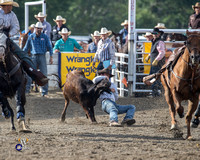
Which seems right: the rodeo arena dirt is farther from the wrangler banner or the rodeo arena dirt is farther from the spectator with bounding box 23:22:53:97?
the wrangler banner

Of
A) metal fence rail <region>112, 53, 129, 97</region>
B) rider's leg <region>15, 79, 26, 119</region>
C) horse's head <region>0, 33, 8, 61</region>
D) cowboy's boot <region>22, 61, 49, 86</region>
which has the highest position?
horse's head <region>0, 33, 8, 61</region>

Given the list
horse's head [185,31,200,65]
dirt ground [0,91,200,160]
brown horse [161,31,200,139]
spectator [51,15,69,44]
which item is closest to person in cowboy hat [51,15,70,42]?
spectator [51,15,69,44]

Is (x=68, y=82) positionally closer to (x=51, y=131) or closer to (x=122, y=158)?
(x=51, y=131)

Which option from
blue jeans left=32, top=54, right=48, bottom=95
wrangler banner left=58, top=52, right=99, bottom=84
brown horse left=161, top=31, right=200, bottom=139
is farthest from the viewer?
wrangler banner left=58, top=52, right=99, bottom=84

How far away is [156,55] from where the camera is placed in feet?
44.4

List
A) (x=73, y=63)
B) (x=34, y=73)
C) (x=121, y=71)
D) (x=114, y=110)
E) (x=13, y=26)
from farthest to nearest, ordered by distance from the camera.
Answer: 1. (x=73, y=63)
2. (x=121, y=71)
3. (x=114, y=110)
4. (x=34, y=73)
5. (x=13, y=26)

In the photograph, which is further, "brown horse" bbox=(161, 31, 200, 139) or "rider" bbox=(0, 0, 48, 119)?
"rider" bbox=(0, 0, 48, 119)

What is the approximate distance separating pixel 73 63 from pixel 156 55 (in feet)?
8.87

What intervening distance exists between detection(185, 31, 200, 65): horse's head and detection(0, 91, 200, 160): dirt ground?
4.08 feet

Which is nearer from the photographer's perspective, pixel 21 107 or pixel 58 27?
pixel 21 107

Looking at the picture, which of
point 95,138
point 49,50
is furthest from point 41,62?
point 95,138

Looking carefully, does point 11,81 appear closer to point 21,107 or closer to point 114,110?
point 21,107

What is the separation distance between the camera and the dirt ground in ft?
20.7

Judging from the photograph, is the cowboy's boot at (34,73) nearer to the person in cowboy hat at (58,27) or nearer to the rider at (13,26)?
the rider at (13,26)
